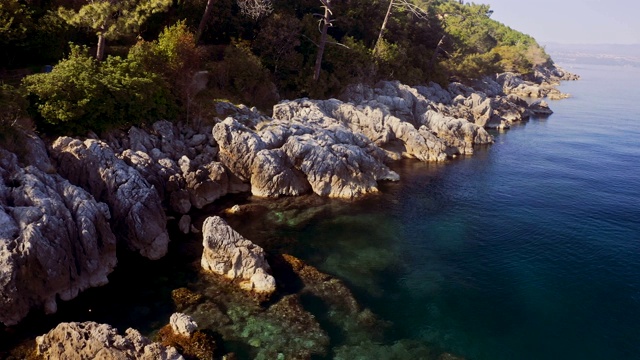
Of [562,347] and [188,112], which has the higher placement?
[188,112]

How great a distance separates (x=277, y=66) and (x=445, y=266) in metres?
42.8

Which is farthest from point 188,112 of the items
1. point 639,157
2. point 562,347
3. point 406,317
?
point 639,157

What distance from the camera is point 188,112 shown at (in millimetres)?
49625

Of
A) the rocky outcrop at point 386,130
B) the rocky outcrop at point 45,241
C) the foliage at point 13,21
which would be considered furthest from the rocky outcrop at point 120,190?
the rocky outcrop at point 386,130

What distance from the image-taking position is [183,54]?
165 ft

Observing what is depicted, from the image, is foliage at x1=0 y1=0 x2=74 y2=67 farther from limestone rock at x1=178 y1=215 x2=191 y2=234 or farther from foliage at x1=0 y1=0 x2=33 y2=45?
limestone rock at x1=178 y1=215 x2=191 y2=234

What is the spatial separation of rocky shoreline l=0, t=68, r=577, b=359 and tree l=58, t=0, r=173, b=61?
35.9ft

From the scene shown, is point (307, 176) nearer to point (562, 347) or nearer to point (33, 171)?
point (33, 171)

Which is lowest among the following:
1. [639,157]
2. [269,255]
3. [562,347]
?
[269,255]

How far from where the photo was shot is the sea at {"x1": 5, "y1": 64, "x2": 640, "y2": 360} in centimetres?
2720

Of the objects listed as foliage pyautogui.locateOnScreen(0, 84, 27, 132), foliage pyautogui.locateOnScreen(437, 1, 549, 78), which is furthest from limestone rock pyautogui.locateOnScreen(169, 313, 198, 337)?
foliage pyautogui.locateOnScreen(437, 1, 549, 78)

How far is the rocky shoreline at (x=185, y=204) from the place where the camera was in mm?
25953

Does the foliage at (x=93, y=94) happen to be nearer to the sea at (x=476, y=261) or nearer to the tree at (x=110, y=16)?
the tree at (x=110, y=16)

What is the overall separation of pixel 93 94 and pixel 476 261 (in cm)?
3738
